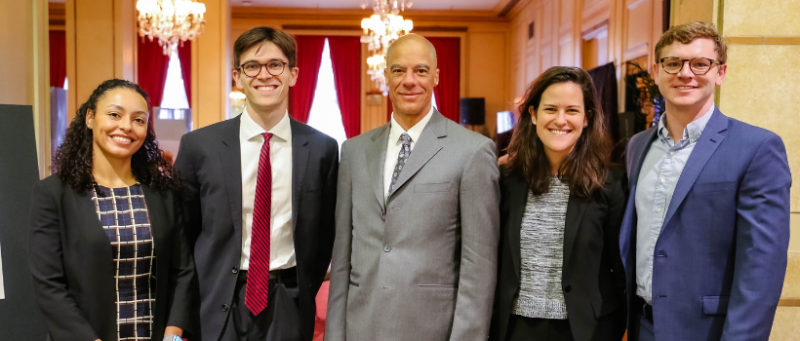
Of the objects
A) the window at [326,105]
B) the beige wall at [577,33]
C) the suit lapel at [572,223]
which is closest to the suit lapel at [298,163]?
the suit lapel at [572,223]

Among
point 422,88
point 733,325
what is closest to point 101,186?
point 422,88

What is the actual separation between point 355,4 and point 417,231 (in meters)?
9.85

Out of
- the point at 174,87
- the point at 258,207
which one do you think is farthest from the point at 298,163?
the point at 174,87

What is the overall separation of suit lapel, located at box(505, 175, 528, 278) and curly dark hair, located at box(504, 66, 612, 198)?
0.11 feet

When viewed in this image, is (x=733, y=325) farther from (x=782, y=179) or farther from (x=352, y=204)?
(x=352, y=204)

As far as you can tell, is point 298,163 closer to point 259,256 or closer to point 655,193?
point 259,256

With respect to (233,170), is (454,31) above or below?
above

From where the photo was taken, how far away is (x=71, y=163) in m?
1.90

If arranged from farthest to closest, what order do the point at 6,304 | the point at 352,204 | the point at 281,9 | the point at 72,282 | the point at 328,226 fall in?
the point at 281,9 → the point at 6,304 → the point at 328,226 → the point at 352,204 → the point at 72,282

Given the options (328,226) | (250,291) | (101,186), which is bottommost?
(250,291)

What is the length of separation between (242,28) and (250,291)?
10.4 metres

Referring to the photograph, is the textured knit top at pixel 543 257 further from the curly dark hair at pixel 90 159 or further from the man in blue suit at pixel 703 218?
the curly dark hair at pixel 90 159

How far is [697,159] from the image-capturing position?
5.90 ft

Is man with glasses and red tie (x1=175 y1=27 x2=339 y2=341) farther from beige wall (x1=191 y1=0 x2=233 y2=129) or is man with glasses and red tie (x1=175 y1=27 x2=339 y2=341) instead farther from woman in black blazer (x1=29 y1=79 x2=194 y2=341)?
beige wall (x1=191 y1=0 x2=233 y2=129)
